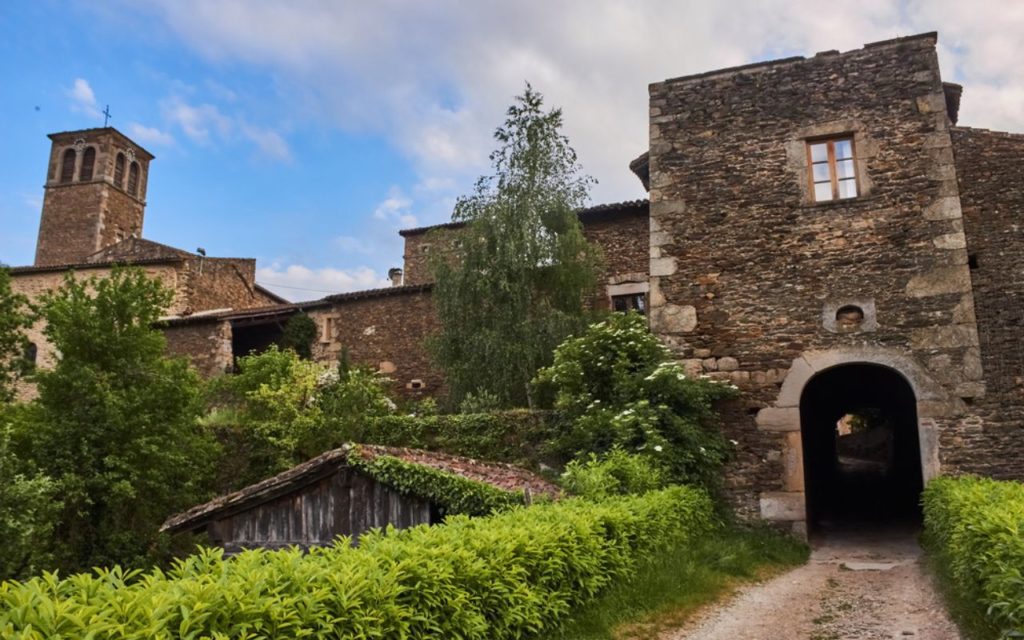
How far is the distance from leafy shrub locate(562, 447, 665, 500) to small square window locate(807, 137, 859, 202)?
5.60 m

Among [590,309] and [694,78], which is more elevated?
[694,78]

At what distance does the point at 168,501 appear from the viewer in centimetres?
1437

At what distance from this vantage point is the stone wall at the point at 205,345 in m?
22.4

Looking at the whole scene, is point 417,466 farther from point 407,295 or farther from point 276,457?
point 407,295

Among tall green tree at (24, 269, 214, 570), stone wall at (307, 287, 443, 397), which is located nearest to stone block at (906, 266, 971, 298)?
stone wall at (307, 287, 443, 397)

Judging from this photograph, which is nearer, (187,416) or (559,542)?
(559,542)

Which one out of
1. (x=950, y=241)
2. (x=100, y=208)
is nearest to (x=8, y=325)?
(x=950, y=241)

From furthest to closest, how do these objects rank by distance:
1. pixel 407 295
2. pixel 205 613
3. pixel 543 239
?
1. pixel 407 295
2. pixel 543 239
3. pixel 205 613

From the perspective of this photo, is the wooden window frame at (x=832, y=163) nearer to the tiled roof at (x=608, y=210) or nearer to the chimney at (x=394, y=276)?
the tiled roof at (x=608, y=210)

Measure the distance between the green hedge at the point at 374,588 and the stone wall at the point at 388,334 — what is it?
1401cm

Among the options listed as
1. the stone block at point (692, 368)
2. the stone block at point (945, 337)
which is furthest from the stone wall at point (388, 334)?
the stone block at point (945, 337)

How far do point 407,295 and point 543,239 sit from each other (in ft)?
19.4

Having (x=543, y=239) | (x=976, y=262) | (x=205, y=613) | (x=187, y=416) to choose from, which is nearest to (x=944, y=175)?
(x=976, y=262)

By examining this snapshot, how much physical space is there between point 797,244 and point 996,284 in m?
2.89
